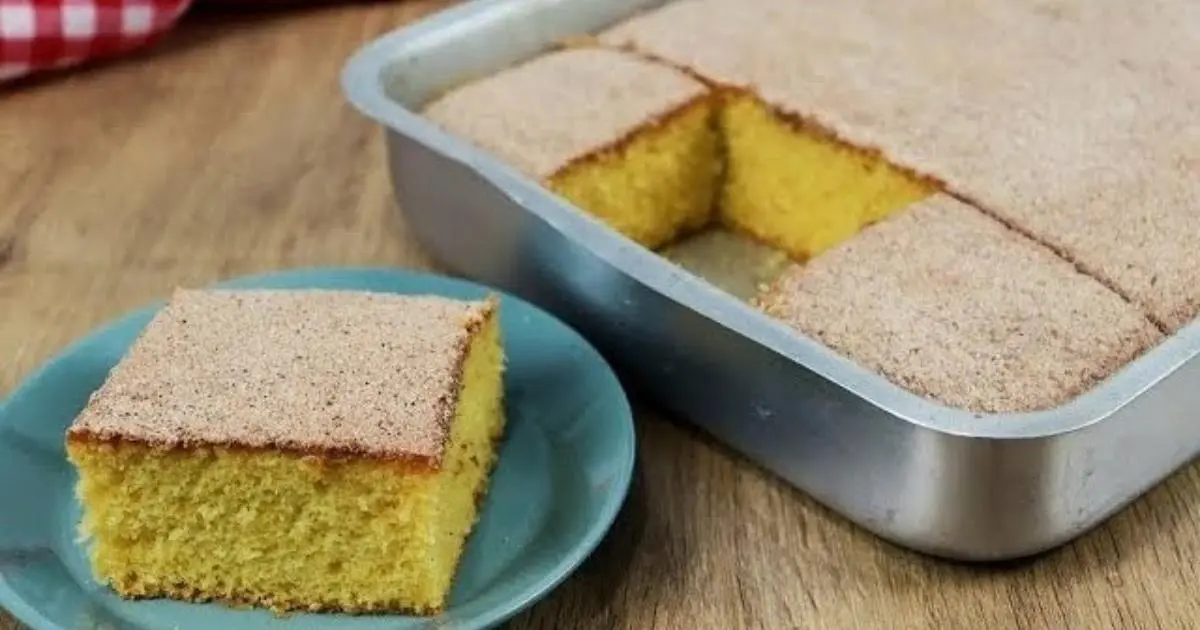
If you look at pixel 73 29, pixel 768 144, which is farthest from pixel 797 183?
pixel 73 29

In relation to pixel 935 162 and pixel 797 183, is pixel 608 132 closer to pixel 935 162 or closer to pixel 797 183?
pixel 797 183

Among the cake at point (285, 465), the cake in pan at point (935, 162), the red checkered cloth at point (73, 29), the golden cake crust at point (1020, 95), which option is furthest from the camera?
the red checkered cloth at point (73, 29)

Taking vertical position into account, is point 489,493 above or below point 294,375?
below

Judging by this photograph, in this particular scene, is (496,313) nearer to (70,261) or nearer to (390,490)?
(390,490)

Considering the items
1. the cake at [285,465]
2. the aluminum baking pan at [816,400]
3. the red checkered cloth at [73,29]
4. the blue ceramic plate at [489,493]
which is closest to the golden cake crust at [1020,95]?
the aluminum baking pan at [816,400]

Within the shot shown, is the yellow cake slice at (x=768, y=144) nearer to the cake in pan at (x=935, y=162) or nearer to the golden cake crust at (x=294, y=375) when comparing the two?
the cake in pan at (x=935, y=162)

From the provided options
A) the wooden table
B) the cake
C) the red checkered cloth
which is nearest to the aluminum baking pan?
the wooden table
